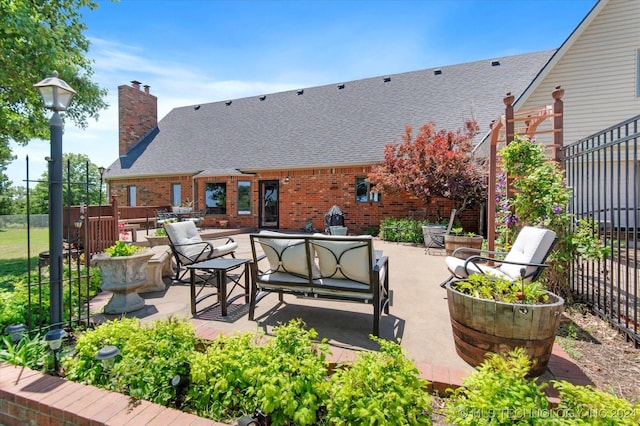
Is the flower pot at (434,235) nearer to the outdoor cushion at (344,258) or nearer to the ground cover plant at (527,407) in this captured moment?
the outdoor cushion at (344,258)

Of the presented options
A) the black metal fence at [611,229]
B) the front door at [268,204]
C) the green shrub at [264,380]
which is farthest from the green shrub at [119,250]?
the front door at [268,204]

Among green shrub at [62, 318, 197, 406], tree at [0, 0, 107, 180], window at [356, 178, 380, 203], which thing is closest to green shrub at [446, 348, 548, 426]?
green shrub at [62, 318, 197, 406]

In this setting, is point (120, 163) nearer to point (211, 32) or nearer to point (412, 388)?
point (211, 32)

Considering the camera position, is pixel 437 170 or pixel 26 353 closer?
pixel 26 353

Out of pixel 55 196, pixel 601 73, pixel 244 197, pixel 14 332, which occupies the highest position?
pixel 601 73

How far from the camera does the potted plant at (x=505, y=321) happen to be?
209 cm

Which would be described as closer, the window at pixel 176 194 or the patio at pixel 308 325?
the patio at pixel 308 325

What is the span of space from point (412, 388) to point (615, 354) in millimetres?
2379

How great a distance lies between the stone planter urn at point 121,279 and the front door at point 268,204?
10.1 metres

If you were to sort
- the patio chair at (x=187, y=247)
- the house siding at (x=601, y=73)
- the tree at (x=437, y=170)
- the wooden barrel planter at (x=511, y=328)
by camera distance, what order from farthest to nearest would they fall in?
the tree at (x=437, y=170) → the house siding at (x=601, y=73) → the patio chair at (x=187, y=247) → the wooden barrel planter at (x=511, y=328)

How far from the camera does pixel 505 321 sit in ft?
6.97

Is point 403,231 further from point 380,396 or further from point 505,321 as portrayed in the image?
point 380,396

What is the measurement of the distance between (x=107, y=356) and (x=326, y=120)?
13.7 metres

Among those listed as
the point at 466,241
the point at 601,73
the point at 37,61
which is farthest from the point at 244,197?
the point at 601,73
